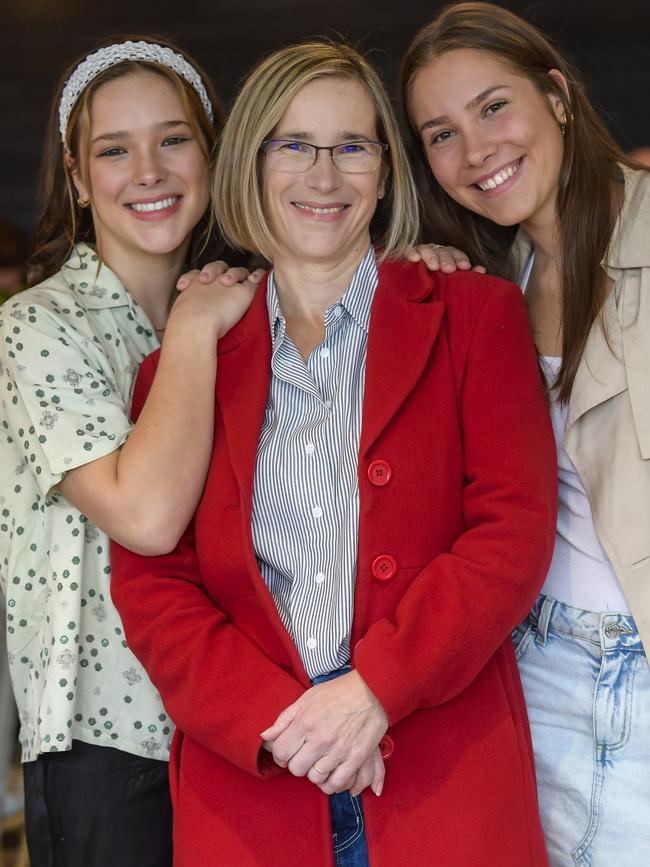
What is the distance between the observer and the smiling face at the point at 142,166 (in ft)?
8.29

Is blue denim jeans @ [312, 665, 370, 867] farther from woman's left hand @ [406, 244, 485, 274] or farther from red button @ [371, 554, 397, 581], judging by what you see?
woman's left hand @ [406, 244, 485, 274]

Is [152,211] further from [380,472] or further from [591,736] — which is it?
[591,736]

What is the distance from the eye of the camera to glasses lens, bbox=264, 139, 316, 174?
2.22 m

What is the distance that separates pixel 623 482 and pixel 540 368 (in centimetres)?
30

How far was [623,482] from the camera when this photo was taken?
2119mm

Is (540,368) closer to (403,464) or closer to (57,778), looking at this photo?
(403,464)

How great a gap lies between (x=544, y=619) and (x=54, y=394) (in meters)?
1.06

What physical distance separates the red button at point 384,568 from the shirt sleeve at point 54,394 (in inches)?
22.5

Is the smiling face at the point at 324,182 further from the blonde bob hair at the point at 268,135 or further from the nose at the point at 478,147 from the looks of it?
the nose at the point at 478,147

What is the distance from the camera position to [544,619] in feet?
7.23

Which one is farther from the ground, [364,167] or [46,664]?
[364,167]

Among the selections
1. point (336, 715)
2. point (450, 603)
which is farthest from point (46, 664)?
point (450, 603)

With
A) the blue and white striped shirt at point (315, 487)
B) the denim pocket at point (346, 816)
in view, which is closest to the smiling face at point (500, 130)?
the blue and white striped shirt at point (315, 487)

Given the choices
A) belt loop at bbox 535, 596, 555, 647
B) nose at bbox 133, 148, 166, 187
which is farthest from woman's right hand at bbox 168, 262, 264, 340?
belt loop at bbox 535, 596, 555, 647
